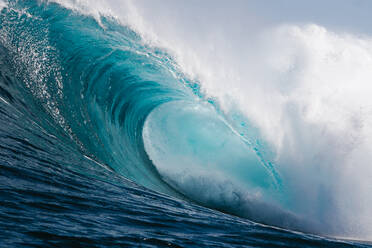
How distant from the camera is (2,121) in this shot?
16.7 ft

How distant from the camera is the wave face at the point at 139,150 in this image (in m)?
3.10

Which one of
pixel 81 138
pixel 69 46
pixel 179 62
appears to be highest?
pixel 179 62

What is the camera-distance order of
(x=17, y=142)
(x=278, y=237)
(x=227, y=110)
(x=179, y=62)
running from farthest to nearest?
(x=179, y=62), (x=227, y=110), (x=17, y=142), (x=278, y=237)

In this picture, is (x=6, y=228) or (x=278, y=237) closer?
(x=6, y=228)

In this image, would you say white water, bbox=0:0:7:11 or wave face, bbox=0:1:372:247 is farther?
white water, bbox=0:0:7:11

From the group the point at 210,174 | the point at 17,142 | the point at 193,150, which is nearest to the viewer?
the point at 17,142

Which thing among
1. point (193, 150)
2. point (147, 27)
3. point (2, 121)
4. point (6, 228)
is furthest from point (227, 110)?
point (6, 228)

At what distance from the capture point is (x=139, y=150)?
919 cm

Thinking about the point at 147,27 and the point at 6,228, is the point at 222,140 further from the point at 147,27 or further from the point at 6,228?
the point at 6,228

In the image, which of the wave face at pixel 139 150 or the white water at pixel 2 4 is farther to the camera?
the white water at pixel 2 4

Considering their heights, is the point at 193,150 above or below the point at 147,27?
below

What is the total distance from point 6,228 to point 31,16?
10.7 metres

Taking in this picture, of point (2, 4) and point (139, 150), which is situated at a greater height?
point (2, 4)

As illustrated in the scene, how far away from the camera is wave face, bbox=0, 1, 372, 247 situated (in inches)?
122
